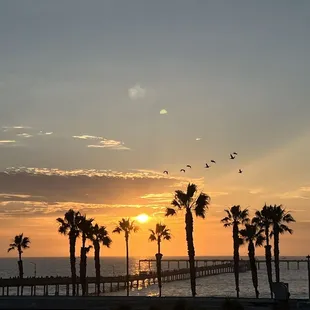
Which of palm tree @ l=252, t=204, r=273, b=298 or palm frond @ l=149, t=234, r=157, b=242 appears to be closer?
palm tree @ l=252, t=204, r=273, b=298

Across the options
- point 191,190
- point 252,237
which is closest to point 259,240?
point 252,237

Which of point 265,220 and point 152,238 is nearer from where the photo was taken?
point 265,220

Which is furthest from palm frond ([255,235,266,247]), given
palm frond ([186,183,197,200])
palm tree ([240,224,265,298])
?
palm frond ([186,183,197,200])

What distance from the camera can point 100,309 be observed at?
3622 centimetres

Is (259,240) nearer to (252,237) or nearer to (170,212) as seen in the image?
(252,237)

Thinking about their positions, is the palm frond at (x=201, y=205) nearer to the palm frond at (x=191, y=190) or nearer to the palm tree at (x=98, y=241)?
the palm frond at (x=191, y=190)

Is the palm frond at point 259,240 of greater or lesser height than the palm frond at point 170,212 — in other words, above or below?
below

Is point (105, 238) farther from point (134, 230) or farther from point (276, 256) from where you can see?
point (276, 256)

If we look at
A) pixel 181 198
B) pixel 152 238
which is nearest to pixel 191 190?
pixel 181 198

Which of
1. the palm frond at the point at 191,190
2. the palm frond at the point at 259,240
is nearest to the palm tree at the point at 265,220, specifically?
the palm frond at the point at 259,240

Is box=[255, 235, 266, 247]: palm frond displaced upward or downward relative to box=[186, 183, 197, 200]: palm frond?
downward

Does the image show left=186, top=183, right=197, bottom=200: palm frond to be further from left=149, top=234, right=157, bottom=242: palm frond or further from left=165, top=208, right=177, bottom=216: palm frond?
left=149, top=234, right=157, bottom=242: palm frond

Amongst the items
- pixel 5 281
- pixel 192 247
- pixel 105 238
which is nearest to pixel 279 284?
pixel 192 247

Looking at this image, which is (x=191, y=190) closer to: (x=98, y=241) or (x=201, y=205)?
(x=201, y=205)
